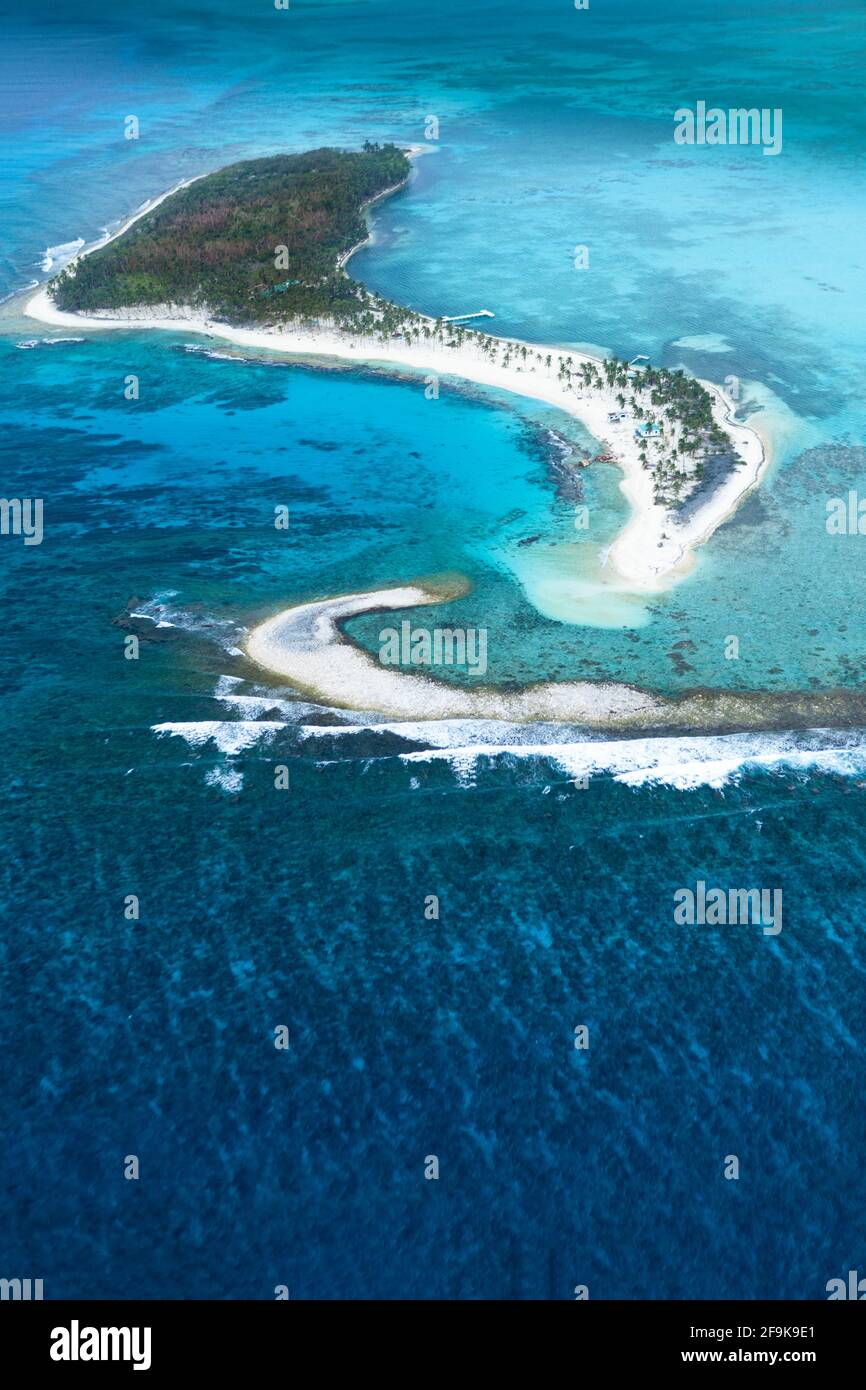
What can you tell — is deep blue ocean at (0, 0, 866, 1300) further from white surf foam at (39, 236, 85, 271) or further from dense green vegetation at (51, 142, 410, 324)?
white surf foam at (39, 236, 85, 271)

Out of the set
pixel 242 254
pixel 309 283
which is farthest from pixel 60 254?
pixel 309 283

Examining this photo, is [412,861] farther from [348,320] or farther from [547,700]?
[348,320]

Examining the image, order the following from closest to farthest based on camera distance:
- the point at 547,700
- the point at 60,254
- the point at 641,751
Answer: the point at 641,751 → the point at 547,700 → the point at 60,254

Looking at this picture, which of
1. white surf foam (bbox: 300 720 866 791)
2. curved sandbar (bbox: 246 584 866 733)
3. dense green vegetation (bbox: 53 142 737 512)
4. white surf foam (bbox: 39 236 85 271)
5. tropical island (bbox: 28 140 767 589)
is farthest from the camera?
white surf foam (bbox: 39 236 85 271)

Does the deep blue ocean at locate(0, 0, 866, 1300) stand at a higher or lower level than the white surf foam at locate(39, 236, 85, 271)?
lower

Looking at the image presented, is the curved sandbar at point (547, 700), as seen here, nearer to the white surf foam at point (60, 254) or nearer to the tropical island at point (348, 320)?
the tropical island at point (348, 320)

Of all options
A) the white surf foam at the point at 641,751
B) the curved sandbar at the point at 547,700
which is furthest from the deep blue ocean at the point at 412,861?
the curved sandbar at the point at 547,700

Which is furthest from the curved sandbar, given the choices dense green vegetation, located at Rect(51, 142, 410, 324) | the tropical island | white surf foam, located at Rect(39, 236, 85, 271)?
white surf foam, located at Rect(39, 236, 85, 271)
